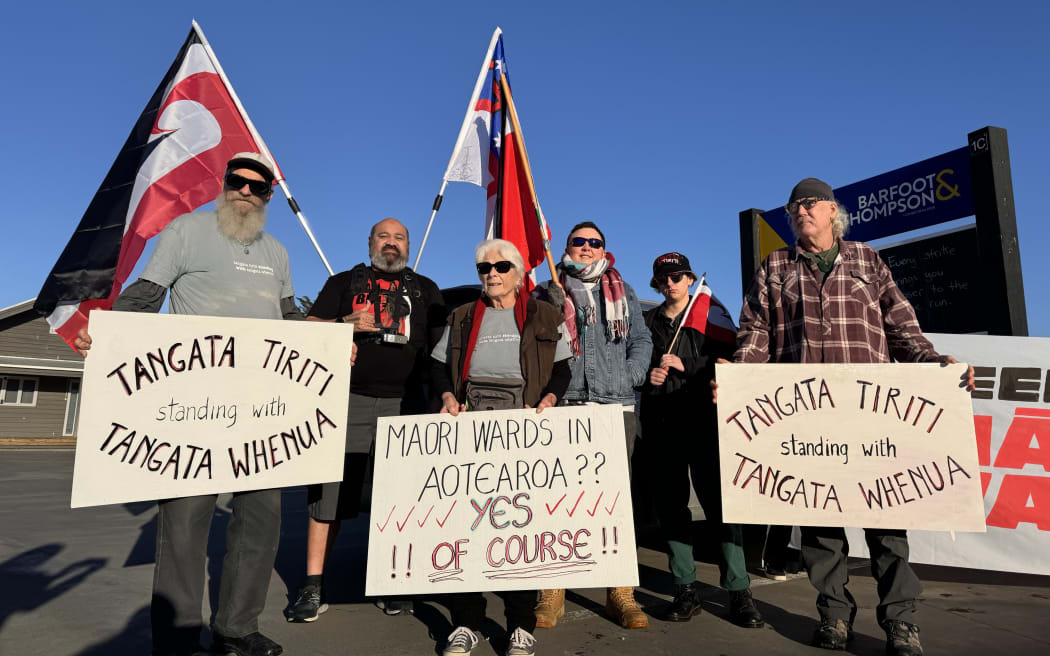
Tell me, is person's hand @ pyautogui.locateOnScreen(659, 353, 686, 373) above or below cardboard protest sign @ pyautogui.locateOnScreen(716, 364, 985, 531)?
above

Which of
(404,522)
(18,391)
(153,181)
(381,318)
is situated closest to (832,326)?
(404,522)

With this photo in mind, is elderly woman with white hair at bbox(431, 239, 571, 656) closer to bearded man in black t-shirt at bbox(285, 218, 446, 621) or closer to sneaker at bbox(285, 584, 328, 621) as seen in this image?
bearded man in black t-shirt at bbox(285, 218, 446, 621)

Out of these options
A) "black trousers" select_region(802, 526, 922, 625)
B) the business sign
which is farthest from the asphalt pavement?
the business sign

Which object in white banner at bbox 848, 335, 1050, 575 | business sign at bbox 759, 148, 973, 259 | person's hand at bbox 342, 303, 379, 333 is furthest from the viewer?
business sign at bbox 759, 148, 973, 259

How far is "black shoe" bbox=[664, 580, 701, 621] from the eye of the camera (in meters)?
3.25

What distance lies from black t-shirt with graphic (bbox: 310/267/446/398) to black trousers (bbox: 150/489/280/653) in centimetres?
88

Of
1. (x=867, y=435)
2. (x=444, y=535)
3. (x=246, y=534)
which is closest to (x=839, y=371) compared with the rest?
(x=867, y=435)

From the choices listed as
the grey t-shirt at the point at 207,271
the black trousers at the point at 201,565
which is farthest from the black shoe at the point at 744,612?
the grey t-shirt at the point at 207,271

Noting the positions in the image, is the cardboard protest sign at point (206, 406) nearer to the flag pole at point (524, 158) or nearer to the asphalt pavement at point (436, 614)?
the asphalt pavement at point (436, 614)

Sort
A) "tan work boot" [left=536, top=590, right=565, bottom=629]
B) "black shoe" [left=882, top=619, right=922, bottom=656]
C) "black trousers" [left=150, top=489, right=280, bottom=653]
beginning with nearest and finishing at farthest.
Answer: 1. "black trousers" [left=150, top=489, right=280, bottom=653]
2. "black shoe" [left=882, top=619, right=922, bottom=656]
3. "tan work boot" [left=536, top=590, right=565, bottom=629]

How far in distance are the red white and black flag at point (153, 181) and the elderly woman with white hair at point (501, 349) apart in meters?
2.63

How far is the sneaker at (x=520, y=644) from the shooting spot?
2672 mm

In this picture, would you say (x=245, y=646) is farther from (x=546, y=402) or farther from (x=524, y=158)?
(x=524, y=158)

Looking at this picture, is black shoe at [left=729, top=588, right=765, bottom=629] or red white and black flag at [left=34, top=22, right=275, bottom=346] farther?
red white and black flag at [left=34, top=22, right=275, bottom=346]
